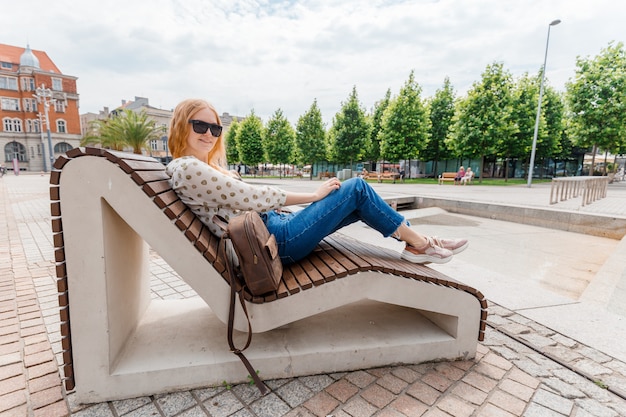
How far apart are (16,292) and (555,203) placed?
41.0ft

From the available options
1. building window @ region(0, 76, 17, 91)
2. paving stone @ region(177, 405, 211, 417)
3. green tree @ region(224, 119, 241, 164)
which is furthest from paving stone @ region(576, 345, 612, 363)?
building window @ region(0, 76, 17, 91)

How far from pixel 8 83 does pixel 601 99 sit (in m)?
74.6

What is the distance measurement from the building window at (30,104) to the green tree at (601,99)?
69.7 meters

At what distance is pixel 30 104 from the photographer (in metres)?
50.0

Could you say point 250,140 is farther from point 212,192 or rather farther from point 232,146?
point 212,192

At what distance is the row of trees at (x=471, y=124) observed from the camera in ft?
71.3

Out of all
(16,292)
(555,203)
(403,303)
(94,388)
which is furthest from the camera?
(555,203)

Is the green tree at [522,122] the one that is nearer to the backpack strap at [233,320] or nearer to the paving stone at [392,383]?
the paving stone at [392,383]

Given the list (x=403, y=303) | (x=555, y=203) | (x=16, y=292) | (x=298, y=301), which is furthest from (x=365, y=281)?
(x=555, y=203)

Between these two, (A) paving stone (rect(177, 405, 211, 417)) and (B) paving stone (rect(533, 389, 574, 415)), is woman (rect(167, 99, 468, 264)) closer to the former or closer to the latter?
(A) paving stone (rect(177, 405, 211, 417))

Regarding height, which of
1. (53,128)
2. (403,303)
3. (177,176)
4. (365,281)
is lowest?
(403,303)

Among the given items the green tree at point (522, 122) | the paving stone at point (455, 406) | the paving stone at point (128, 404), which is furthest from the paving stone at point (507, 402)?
the green tree at point (522, 122)

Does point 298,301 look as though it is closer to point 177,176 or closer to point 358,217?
point 358,217

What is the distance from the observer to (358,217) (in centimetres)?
225
